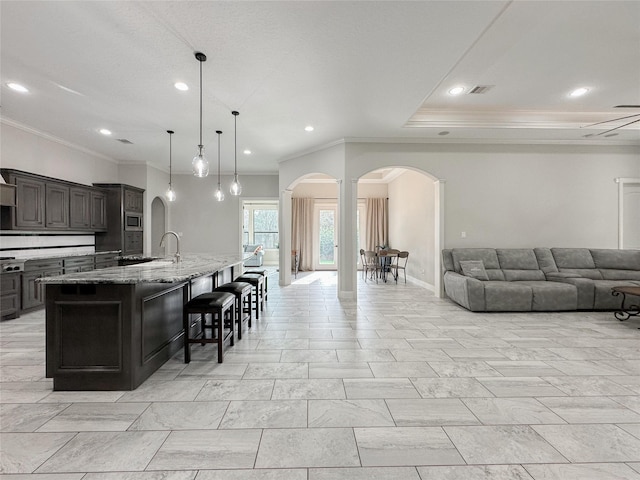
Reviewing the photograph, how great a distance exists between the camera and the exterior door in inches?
402

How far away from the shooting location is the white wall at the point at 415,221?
6.61 m

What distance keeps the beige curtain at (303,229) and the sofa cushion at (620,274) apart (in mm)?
7258

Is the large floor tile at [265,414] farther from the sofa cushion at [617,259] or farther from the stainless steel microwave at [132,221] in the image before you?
the sofa cushion at [617,259]

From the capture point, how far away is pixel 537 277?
5.30m

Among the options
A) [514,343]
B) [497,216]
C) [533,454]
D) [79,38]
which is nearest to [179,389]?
[533,454]

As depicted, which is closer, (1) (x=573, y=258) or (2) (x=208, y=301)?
(2) (x=208, y=301)

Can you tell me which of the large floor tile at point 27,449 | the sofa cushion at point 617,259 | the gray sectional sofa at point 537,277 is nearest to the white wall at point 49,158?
the large floor tile at point 27,449

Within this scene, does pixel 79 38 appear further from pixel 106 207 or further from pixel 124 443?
pixel 106 207

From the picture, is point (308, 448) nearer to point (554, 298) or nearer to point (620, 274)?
point (554, 298)

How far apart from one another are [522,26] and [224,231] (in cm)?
763

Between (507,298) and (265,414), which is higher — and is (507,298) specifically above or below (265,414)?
above

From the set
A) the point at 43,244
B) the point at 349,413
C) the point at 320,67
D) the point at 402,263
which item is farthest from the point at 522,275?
the point at 43,244

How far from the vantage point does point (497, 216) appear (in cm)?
582

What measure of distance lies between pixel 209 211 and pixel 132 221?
6.89 ft
